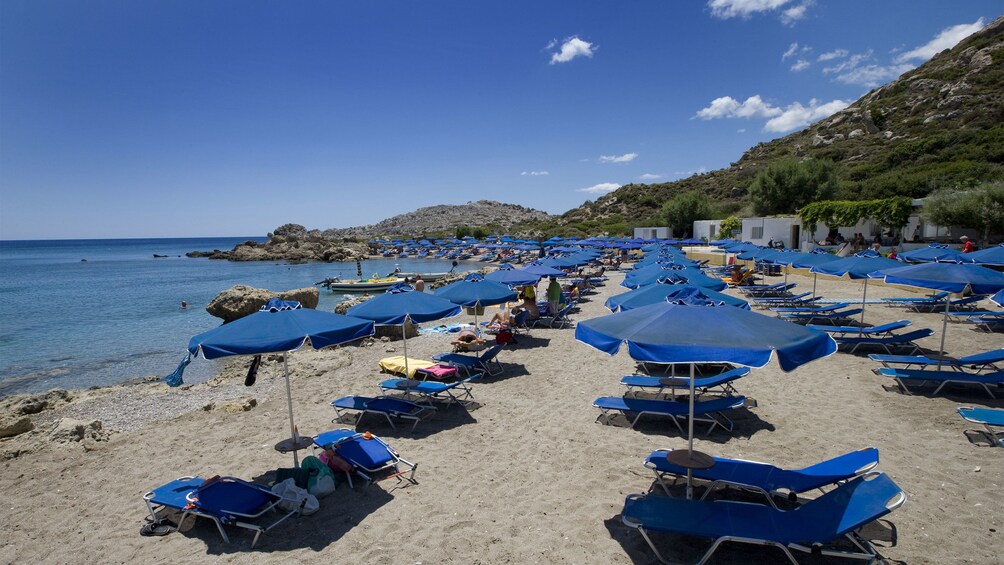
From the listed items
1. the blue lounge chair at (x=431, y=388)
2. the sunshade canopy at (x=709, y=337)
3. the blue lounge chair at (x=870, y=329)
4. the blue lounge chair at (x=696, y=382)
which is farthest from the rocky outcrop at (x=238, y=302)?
the sunshade canopy at (x=709, y=337)

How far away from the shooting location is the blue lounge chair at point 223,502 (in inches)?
175

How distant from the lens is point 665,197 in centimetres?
7381

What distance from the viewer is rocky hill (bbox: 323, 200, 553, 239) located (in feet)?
394

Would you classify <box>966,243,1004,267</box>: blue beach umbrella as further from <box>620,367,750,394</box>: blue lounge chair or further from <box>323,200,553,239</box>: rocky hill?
<box>323,200,553,239</box>: rocky hill

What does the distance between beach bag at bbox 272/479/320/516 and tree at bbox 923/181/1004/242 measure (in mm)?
32021

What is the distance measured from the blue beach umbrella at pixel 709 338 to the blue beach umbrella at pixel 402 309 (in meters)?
2.96

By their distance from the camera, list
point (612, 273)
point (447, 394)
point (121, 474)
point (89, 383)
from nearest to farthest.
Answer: point (121, 474) < point (447, 394) < point (89, 383) < point (612, 273)

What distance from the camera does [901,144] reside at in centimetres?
5150

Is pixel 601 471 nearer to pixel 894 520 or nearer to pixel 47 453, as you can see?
pixel 894 520

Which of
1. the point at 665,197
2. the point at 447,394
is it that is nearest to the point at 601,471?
the point at 447,394

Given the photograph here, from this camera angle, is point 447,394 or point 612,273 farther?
point 612,273

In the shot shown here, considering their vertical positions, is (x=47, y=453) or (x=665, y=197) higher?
(x=665, y=197)

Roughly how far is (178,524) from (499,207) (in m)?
143

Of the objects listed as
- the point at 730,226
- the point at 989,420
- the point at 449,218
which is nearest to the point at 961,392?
the point at 989,420
